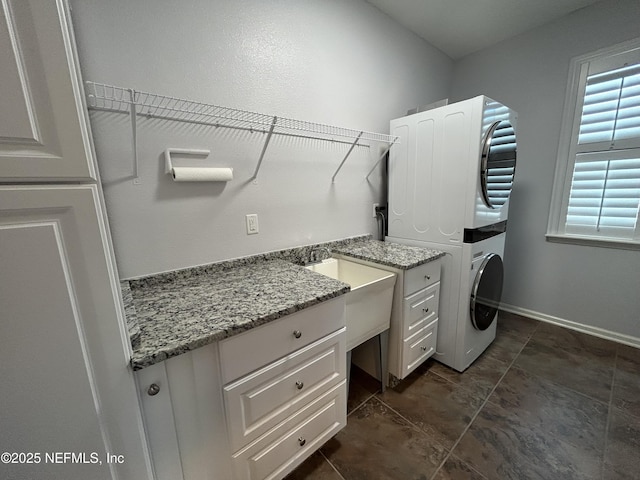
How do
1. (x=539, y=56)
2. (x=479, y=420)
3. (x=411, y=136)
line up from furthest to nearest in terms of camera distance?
1. (x=539, y=56)
2. (x=411, y=136)
3. (x=479, y=420)

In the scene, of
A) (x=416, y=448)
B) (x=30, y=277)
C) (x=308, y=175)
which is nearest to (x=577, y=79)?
(x=308, y=175)

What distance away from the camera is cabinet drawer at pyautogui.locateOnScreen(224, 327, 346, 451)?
0.87m

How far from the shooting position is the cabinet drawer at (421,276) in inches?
59.6

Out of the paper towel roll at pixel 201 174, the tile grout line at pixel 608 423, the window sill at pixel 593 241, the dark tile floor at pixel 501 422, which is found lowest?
the dark tile floor at pixel 501 422

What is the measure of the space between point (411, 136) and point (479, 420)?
1.91 m

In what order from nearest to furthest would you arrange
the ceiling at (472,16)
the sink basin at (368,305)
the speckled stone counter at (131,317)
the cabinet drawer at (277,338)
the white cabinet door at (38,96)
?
the white cabinet door at (38,96), the speckled stone counter at (131,317), the cabinet drawer at (277,338), the sink basin at (368,305), the ceiling at (472,16)

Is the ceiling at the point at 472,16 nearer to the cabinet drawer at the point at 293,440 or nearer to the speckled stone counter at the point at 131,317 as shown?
the speckled stone counter at the point at 131,317

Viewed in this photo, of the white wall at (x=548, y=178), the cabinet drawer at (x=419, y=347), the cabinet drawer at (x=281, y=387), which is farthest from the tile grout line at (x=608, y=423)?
the cabinet drawer at (x=281, y=387)

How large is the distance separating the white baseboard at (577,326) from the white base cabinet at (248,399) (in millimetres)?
2410

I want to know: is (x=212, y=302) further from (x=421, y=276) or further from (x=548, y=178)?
(x=548, y=178)

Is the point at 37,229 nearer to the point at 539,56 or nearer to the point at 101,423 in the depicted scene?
the point at 101,423

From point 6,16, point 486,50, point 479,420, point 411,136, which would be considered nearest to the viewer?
point 6,16

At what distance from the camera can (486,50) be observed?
248 centimetres

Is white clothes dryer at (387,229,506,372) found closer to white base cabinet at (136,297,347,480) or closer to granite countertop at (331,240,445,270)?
granite countertop at (331,240,445,270)
